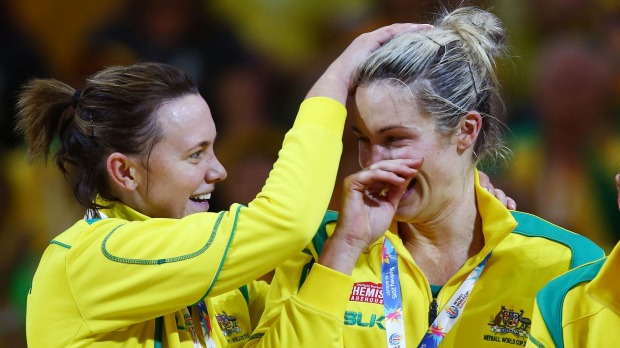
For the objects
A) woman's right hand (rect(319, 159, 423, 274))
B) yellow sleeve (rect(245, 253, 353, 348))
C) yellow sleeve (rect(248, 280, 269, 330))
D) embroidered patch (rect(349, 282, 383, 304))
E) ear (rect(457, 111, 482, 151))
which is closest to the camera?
yellow sleeve (rect(245, 253, 353, 348))

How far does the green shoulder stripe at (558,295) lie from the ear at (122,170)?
3.55 ft

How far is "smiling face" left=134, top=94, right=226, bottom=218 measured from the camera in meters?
2.46

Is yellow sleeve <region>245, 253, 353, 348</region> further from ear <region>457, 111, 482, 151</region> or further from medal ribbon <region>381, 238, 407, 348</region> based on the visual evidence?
ear <region>457, 111, 482, 151</region>

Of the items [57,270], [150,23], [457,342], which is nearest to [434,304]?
[457,342]

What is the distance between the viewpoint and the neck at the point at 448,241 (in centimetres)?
265

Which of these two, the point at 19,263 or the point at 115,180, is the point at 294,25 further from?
the point at 115,180

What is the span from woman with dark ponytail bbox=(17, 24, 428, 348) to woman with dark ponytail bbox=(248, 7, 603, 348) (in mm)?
100

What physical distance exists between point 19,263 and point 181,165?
2.80 m

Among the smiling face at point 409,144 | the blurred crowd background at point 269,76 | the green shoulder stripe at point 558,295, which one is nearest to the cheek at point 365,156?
the smiling face at point 409,144

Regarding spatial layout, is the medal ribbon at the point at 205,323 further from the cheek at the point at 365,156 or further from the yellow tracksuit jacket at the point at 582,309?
the yellow tracksuit jacket at the point at 582,309

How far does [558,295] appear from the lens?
6.98 feet

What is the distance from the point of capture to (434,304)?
254 centimetres

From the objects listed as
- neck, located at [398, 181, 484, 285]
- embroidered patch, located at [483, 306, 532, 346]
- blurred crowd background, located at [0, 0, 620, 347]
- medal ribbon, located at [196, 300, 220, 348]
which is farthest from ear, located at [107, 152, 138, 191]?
blurred crowd background, located at [0, 0, 620, 347]

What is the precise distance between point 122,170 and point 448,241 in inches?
37.1
